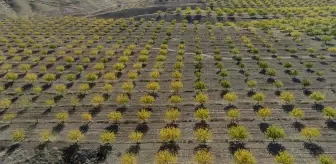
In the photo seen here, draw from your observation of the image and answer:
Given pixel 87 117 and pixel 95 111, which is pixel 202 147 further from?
pixel 95 111

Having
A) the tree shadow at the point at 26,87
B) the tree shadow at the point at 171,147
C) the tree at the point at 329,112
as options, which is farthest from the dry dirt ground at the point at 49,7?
the tree at the point at 329,112

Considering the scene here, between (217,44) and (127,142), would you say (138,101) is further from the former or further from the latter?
(217,44)

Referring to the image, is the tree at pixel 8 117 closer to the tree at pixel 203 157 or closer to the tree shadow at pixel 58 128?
the tree shadow at pixel 58 128

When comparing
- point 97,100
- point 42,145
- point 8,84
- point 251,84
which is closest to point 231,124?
point 251,84

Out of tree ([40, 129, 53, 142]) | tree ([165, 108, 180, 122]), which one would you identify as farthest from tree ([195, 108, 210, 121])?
tree ([40, 129, 53, 142])

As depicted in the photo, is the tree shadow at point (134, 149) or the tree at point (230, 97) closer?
the tree shadow at point (134, 149)

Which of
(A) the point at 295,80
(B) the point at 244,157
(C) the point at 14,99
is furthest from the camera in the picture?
(A) the point at 295,80

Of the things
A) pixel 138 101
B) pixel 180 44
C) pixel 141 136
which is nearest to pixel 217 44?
pixel 180 44
